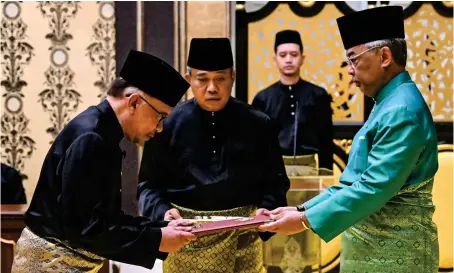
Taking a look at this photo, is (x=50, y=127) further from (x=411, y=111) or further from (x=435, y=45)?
(x=411, y=111)

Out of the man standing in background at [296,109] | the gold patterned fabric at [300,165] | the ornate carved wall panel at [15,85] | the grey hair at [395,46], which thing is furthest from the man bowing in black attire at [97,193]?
the ornate carved wall panel at [15,85]

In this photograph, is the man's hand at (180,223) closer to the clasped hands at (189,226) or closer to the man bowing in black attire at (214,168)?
the clasped hands at (189,226)

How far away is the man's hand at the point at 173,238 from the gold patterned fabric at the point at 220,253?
390 millimetres

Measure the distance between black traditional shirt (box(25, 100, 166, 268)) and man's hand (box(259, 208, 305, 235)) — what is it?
504mm

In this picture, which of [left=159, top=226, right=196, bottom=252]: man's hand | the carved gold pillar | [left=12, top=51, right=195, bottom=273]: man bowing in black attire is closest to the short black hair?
[left=12, top=51, right=195, bottom=273]: man bowing in black attire

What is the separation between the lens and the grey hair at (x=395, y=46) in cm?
272

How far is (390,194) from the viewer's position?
259cm

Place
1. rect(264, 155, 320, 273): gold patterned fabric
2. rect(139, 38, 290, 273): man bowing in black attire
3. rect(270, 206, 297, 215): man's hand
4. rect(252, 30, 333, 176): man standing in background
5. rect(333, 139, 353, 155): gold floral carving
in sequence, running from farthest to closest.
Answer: rect(333, 139, 353, 155): gold floral carving
rect(252, 30, 333, 176): man standing in background
rect(264, 155, 320, 273): gold patterned fabric
rect(139, 38, 290, 273): man bowing in black attire
rect(270, 206, 297, 215): man's hand

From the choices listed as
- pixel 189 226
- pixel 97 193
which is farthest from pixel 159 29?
pixel 97 193

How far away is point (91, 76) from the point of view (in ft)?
19.7

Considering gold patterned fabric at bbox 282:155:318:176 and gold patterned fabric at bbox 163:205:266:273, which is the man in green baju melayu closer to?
gold patterned fabric at bbox 163:205:266:273

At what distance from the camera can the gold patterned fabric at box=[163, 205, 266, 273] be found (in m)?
3.15

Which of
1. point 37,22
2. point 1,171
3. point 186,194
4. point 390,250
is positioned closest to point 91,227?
point 186,194

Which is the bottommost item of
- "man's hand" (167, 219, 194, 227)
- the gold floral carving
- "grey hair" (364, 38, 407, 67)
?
the gold floral carving
